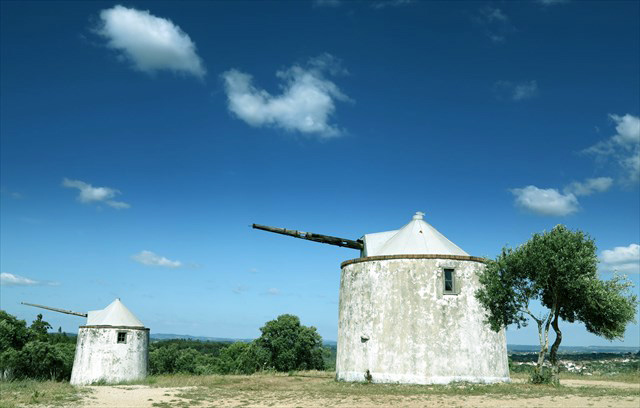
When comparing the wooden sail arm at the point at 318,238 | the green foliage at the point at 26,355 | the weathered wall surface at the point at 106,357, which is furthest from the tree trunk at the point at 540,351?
the green foliage at the point at 26,355

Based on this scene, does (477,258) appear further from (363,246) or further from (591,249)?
(363,246)

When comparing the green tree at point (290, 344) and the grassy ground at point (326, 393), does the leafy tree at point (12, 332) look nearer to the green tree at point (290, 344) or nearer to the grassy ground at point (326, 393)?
the green tree at point (290, 344)

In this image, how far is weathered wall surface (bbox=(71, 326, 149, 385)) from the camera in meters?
34.8

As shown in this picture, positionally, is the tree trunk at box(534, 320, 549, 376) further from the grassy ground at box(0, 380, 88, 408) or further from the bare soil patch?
the grassy ground at box(0, 380, 88, 408)

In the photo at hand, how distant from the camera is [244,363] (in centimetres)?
5972

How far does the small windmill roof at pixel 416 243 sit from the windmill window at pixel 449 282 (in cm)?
137

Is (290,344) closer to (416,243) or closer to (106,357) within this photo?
(106,357)

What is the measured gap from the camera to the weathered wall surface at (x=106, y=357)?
34.8 meters

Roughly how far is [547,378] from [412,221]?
10.8 meters

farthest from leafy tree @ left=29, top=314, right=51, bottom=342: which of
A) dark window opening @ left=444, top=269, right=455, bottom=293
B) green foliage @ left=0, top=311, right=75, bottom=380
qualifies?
dark window opening @ left=444, top=269, right=455, bottom=293

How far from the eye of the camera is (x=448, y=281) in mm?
26969

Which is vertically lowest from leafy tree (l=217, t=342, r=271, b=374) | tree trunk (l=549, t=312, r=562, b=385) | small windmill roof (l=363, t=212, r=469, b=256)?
leafy tree (l=217, t=342, r=271, b=374)

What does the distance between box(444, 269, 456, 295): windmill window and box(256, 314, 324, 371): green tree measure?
31.3 metres

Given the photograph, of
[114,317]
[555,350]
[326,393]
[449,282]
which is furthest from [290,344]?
[555,350]
